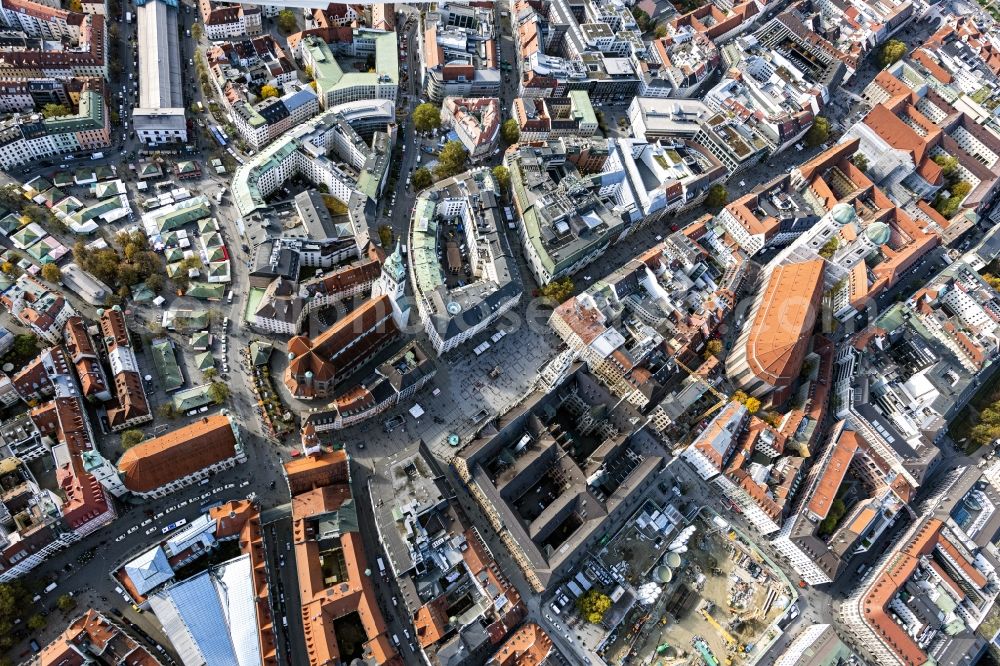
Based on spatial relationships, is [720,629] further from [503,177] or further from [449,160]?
[449,160]

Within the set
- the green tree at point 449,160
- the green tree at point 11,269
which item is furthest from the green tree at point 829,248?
the green tree at point 11,269

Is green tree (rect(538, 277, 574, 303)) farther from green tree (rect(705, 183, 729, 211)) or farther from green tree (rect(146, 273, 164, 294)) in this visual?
green tree (rect(146, 273, 164, 294))

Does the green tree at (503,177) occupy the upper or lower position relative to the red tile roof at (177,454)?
→ upper

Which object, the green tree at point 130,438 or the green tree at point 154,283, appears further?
the green tree at point 154,283

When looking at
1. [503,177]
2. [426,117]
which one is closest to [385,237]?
[503,177]

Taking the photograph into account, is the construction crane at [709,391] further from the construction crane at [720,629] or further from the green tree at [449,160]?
the green tree at [449,160]

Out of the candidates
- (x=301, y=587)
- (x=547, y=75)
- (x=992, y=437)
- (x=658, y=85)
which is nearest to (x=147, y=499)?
(x=301, y=587)

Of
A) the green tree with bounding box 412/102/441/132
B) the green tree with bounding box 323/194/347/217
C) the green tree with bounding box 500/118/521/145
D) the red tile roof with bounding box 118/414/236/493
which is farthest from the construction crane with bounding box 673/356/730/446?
the red tile roof with bounding box 118/414/236/493
